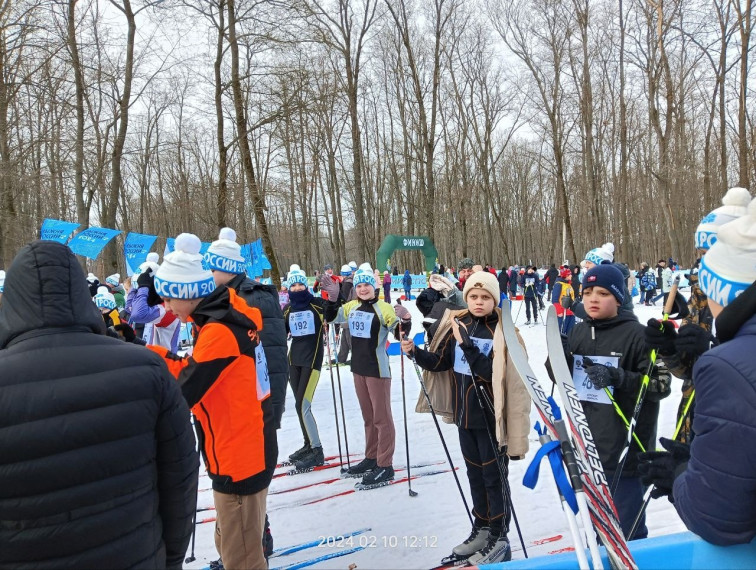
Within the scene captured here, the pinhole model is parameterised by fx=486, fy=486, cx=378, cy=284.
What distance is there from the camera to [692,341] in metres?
2.45

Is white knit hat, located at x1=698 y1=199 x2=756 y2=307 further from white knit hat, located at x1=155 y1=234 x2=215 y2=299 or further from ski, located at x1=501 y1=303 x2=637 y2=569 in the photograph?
white knit hat, located at x1=155 y1=234 x2=215 y2=299

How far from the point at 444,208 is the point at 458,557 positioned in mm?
38436

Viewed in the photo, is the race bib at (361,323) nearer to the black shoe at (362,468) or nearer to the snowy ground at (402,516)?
the black shoe at (362,468)

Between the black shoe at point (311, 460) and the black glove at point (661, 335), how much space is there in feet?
13.1

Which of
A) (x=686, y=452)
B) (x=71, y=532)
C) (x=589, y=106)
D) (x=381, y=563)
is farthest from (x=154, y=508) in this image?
(x=589, y=106)

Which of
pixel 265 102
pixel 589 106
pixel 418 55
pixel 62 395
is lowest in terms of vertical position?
pixel 62 395

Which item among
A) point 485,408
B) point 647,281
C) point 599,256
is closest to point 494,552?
point 485,408

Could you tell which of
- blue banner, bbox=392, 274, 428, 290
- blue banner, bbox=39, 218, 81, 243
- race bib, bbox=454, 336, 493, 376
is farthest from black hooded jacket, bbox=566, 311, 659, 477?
blue banner, bbox=392, 274, 428, 290

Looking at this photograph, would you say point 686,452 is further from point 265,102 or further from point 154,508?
point 265,102

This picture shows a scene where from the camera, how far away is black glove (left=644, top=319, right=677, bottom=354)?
2.55 meters

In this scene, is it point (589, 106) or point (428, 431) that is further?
point (589, 106)

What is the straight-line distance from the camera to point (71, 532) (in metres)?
1.51

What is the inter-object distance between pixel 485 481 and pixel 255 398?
184cm

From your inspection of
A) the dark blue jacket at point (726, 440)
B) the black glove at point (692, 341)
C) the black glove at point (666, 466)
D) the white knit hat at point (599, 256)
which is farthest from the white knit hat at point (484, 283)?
the white knit hat at point (599, 256)
